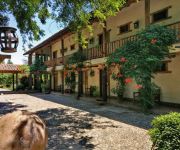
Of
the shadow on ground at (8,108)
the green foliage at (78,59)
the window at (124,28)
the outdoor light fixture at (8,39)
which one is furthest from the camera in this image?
the green foliage at (78,59)

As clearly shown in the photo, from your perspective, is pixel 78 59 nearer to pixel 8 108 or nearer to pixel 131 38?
pixel 131 38

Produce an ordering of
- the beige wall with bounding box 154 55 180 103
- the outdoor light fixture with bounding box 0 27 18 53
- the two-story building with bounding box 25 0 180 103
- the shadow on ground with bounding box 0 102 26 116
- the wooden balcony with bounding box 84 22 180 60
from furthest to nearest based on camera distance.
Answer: the wooden balcony with bounding box 84 22 180 60
the shadow on ground with bounding box 0 102 26 116
the two-story building with bounding box 25 0 180 103
the beige wall with bounding box 154 55 180 103
the outdoor light fixture with bounding box 0 27 18 53

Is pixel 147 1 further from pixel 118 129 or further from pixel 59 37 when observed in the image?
pixel 59 37

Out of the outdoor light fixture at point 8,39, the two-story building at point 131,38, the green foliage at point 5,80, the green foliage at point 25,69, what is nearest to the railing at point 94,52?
the two-story building at point 131,38

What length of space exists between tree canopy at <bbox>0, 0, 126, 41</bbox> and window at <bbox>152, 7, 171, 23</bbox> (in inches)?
161

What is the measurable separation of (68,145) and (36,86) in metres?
30.0

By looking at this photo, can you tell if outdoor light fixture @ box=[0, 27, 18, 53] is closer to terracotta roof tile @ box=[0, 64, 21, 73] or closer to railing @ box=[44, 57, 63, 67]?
railing @ box=[44, 57, 63, 67]

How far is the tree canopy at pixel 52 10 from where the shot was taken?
11.2m

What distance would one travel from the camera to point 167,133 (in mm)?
5336

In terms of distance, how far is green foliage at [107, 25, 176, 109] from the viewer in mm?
12594

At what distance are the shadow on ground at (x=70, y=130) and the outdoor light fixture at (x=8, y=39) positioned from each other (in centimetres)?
289

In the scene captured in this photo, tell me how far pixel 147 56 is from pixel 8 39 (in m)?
7.40

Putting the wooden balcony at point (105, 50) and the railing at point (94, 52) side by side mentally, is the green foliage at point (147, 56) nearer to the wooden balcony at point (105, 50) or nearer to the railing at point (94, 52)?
the wooden balcony at point (105, 50)

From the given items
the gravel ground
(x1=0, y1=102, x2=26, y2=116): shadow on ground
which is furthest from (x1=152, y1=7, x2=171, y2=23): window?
(x1=0, y1=102, x2=26, y2=116): shadow on ground
